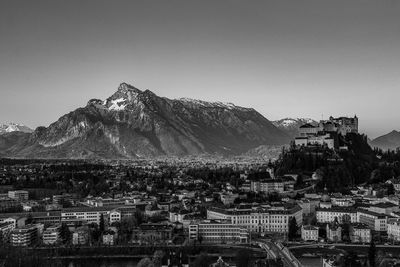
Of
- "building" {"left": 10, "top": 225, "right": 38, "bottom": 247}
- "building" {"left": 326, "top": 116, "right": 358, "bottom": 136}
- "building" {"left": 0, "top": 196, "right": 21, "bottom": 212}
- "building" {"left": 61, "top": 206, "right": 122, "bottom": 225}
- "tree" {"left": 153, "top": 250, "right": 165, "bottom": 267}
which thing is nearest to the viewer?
"tree" {"left": 153, "top": 250, "right": 165, "bottom": 267}

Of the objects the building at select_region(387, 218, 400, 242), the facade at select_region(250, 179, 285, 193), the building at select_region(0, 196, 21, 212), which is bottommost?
the building at select_region(387, 218, 400, 242)

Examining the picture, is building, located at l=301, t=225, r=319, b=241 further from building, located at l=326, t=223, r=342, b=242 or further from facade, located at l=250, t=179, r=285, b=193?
facade, located at l=250, t=179, r=285, b=193

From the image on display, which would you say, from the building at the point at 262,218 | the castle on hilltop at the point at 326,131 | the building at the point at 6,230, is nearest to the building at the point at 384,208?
the building at the point at 262,218

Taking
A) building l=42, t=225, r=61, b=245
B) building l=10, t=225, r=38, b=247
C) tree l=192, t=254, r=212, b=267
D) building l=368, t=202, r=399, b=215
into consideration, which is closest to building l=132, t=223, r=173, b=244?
building l=42, t=225, r=61, b=245

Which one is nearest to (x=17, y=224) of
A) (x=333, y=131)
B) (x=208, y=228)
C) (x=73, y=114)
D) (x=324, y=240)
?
(x=208, y=228)

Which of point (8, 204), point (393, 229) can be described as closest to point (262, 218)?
point (393, 229)

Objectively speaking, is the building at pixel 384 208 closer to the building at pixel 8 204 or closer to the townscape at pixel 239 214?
the townscape at pixel 239 214
